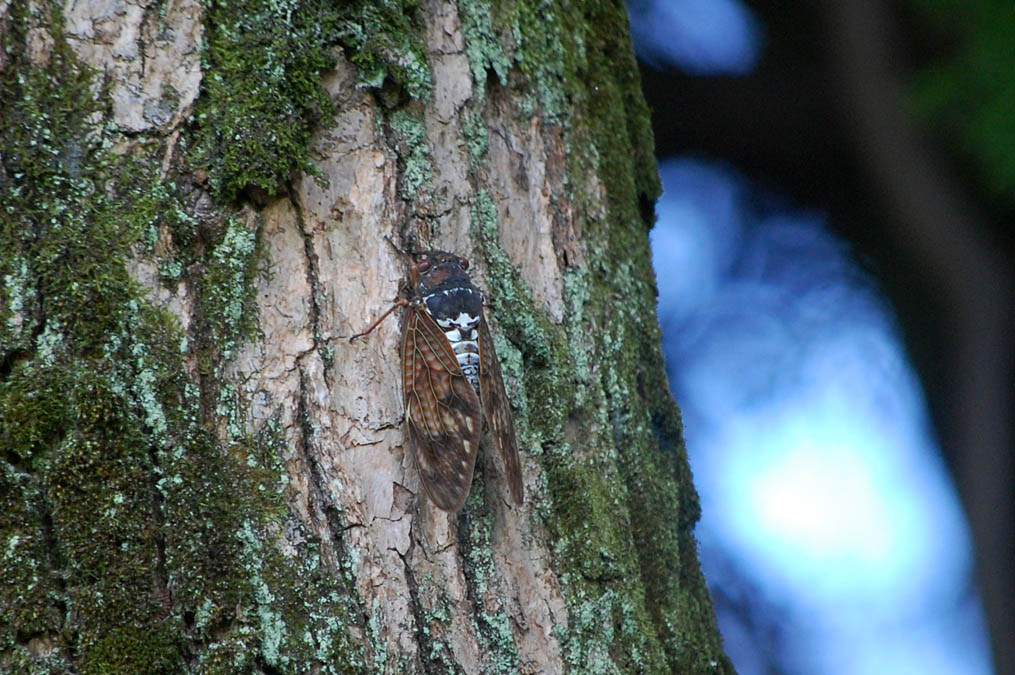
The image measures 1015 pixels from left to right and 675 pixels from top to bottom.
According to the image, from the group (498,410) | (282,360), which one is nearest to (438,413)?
(498,410)

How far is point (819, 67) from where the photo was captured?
9.68 feet

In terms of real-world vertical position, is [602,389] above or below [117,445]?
above

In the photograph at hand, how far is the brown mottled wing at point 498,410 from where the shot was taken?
1.27 metres

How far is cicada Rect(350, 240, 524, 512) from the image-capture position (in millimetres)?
1218

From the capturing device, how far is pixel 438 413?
4.32ft

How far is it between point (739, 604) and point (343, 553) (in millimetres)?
2599

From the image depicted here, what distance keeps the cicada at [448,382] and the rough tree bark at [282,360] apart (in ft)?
0.08

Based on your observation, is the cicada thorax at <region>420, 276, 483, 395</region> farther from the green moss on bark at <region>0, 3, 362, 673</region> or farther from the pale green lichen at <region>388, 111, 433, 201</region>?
the green moss on bark at <region>0, 3, 362, 673</region>

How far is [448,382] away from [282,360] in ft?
1.05

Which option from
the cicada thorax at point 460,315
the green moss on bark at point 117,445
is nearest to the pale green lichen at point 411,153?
the cicada thorax at point 460,315

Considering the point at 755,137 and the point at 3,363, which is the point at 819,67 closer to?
the point at 755,137

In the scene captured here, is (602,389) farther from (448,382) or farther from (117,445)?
(117,445)

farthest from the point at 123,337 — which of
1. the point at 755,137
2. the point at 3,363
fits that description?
the point at 755,137

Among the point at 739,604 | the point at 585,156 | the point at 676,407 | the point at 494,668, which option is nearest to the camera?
the point at 494,668
